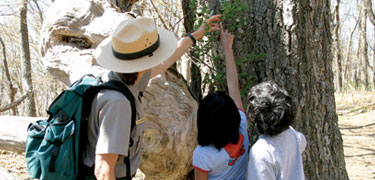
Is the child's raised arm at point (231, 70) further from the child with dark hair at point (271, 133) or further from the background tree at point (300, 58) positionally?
the child with dark hair at point (271, 133)

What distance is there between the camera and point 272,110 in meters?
1.98

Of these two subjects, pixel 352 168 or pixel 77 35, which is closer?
pixel 77 35

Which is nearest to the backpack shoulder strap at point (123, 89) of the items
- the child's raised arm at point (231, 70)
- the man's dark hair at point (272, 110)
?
the man's dark hair at point (272, 110)

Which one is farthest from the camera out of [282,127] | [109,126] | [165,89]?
[165,89]

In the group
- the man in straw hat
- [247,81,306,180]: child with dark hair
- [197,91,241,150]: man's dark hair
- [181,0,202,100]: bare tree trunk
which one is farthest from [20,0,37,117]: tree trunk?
[247,81,306,180]: child with dark hair

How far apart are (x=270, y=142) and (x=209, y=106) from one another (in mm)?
449

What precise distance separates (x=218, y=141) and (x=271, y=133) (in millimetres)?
333

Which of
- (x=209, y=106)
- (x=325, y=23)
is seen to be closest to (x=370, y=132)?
(x=325, y=23)

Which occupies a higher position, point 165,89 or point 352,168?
point 165,89

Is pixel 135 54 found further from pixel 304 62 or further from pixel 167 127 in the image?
pixel 304 62

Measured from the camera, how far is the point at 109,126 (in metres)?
1.75

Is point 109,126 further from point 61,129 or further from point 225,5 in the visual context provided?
point 225,5

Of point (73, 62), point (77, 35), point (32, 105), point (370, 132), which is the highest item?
point (77, 35)

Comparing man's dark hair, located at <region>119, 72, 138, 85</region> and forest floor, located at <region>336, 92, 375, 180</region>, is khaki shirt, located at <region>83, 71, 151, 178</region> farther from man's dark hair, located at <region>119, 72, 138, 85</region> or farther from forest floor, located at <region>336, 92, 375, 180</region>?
forest floor, located at <region>336, 92, 375, 180</region>
